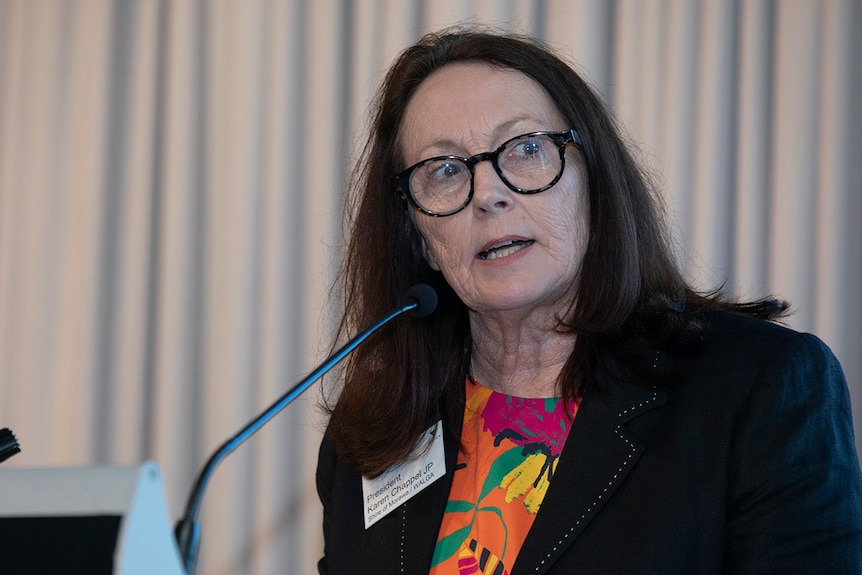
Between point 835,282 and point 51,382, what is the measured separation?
7.28 ft

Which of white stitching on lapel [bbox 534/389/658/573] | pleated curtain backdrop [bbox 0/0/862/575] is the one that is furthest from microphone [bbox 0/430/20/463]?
pleated curtain backdrop [bbox 0/0/862/575]

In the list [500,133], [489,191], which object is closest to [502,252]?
[489,191]

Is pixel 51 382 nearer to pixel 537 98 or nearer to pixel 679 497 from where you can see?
pixel 537 98

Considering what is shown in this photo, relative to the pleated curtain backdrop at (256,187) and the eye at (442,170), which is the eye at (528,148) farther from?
the pleated curtain backdrop at (256,187)

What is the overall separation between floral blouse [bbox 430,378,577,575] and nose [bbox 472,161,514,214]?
0.36 metres

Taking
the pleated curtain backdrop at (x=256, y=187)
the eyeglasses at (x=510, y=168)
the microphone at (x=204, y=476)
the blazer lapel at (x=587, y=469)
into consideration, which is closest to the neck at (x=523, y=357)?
the blazer lapel at (x=587, y=469)

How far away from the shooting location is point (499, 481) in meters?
1.67

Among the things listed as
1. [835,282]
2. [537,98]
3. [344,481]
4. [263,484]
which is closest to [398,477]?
[344,481]

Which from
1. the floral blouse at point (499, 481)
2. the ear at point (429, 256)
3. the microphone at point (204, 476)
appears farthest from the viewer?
the ear at point (429, 256)

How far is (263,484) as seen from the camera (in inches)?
105

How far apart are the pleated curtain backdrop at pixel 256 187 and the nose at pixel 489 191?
86 cm

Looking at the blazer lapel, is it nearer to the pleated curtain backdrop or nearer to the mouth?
the mouth

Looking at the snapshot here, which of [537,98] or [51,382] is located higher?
[537,98]

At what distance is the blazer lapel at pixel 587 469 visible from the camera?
1.49 metres
